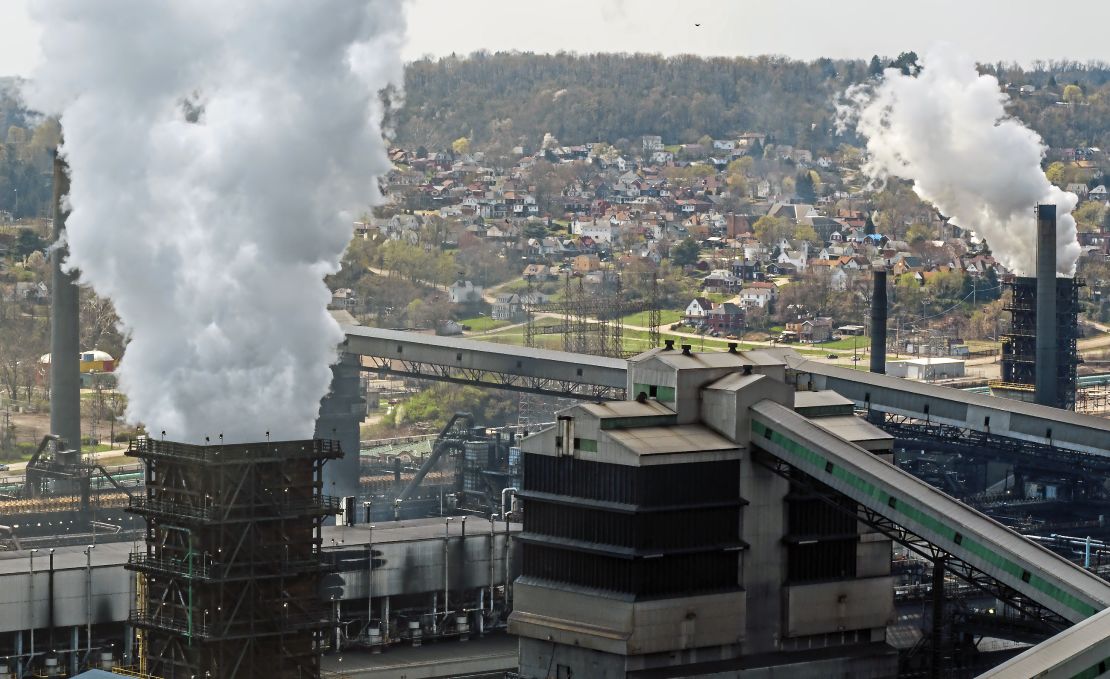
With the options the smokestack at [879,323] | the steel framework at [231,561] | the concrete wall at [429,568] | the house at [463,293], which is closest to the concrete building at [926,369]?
the smokestack at [879,323]

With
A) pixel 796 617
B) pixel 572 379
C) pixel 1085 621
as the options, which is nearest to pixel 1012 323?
pixel 572 379

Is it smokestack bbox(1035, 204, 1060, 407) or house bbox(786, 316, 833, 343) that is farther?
A: house bbox(786, 316, 833, 343)

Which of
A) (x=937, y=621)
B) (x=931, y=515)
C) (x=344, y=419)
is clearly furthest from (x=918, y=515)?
(x=344, y=419)

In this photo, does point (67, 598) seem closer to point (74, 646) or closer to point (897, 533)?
point (74, 646)

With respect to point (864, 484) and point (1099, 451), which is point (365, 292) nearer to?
point (1099, 451)

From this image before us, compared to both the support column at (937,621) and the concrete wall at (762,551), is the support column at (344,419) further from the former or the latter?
the support column at (937,621)

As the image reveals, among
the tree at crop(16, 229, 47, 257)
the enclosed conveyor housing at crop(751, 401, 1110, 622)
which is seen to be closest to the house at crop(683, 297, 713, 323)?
the tree at crop(16, 229, 47, 257)

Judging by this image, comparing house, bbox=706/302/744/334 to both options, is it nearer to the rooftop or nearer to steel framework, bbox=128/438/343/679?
the rooftop
